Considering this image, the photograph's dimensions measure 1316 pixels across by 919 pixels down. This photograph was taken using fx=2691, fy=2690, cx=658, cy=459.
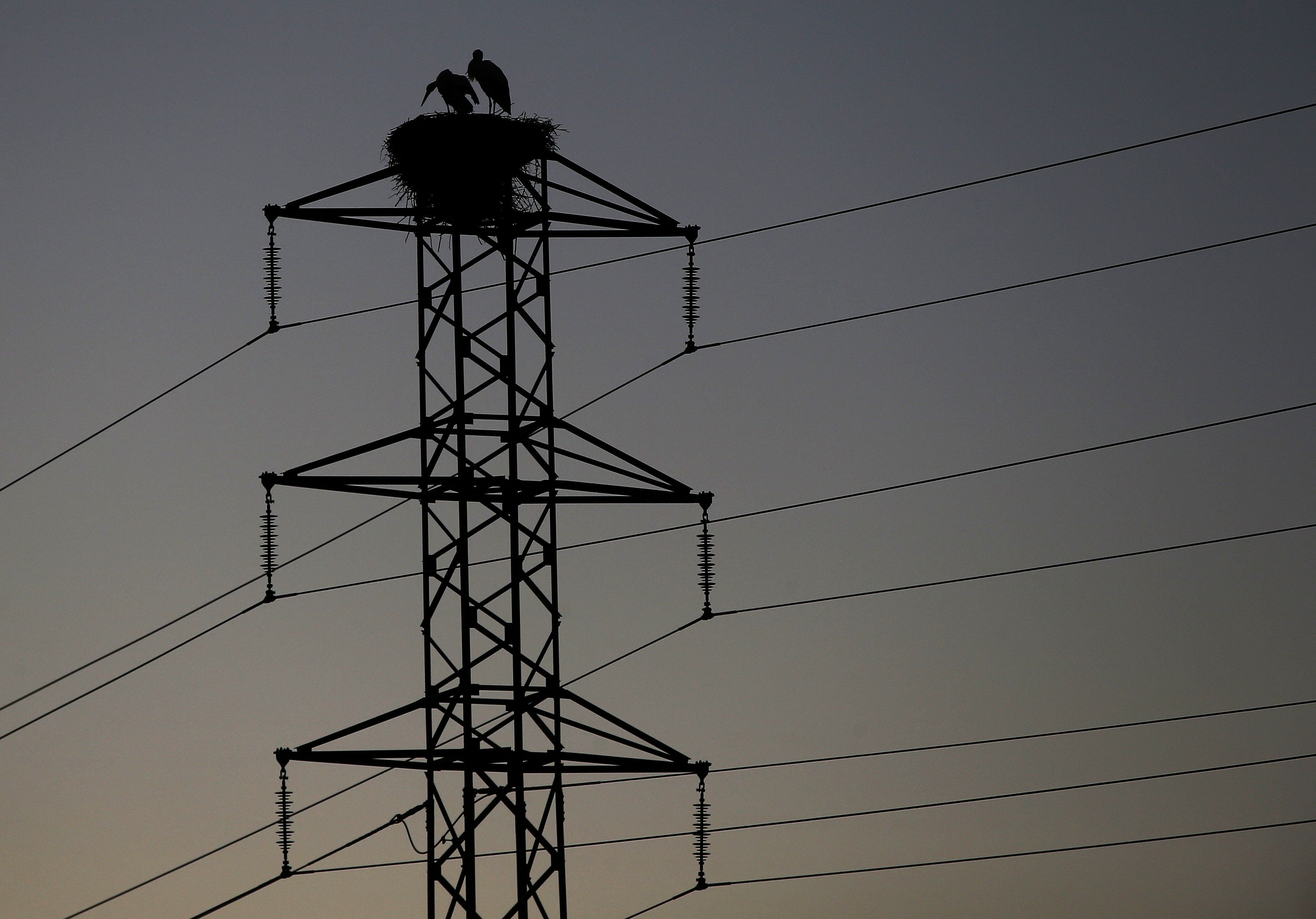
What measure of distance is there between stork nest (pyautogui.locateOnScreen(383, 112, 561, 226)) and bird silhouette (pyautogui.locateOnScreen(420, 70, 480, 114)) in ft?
1.76

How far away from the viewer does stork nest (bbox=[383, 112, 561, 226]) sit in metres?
25.8

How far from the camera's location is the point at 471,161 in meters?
25.8

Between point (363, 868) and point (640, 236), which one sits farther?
point (363, 868)

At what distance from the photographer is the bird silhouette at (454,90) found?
26578 mm

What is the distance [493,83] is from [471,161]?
127cm

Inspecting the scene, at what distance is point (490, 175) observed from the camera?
2586 cm

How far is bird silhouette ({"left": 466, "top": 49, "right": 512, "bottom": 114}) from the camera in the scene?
A: 87.4 feet

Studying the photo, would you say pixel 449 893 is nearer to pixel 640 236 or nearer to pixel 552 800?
pixel 552 800

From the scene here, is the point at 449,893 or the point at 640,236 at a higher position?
the point at 640,236

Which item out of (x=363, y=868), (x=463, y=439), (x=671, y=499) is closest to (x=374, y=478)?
(x=463, y=439)

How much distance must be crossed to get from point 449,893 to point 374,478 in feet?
12.8

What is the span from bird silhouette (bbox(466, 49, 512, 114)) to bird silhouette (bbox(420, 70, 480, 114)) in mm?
133

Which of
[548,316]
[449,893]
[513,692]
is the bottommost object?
[449,893]

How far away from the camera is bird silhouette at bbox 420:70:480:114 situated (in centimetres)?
2658
